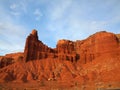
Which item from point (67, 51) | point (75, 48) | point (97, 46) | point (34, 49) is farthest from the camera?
point (75, 48)

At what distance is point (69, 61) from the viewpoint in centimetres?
11938

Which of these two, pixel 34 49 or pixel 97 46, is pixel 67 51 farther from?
pixel 97 46

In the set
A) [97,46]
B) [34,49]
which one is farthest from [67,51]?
[97,46]

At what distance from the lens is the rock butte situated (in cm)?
9631

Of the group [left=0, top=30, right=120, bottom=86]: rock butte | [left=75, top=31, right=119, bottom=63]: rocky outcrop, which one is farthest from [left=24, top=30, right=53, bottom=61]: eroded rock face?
[left=75, top=31, right=119, bottom=63]: rocky outcrop

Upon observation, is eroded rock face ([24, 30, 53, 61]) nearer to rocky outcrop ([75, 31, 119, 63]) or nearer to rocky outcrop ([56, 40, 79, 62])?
rocky outcrop ([56, 40, 79, 62])

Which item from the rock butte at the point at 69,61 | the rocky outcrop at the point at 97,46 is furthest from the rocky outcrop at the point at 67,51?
the rocky outcrop at the point at 97,46

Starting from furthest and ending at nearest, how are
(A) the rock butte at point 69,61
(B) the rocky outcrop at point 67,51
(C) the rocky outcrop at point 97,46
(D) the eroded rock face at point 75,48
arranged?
(B) the rocky outcrop at point 67,51 < (D) the eroded rock face at point 75,48 < (C) the rocky outcrop at point 97,46 < (A) the rock butte at point 69,61

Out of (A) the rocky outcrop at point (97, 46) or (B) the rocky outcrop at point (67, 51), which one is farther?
(B) the rocky outcrop at point (67, 51)

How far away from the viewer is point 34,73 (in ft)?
349

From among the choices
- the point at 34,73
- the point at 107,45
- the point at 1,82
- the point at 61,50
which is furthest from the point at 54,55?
the point at 1,82

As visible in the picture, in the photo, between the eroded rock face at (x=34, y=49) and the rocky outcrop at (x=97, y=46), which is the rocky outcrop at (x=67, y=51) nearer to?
the rocky outcrop at (x=97, y=46)

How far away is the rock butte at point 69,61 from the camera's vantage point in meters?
Result: 96.3

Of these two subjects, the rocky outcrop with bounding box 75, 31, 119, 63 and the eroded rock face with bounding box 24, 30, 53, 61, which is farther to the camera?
the eroded rock face with bounding box 24, 30, 53, 61
